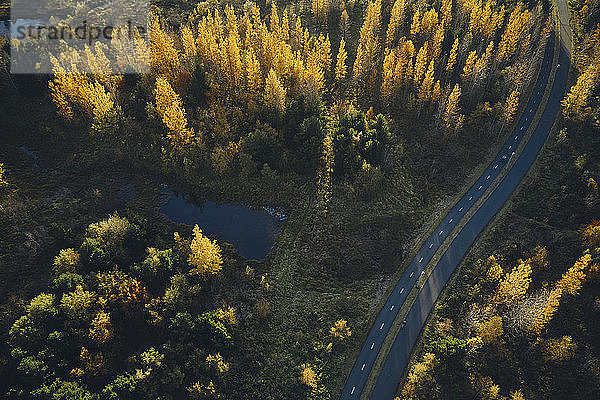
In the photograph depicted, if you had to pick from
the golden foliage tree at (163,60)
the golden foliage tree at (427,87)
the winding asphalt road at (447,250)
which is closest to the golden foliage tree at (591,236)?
the winding asphalt road at (447,250)

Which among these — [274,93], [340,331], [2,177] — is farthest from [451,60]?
[2,177]

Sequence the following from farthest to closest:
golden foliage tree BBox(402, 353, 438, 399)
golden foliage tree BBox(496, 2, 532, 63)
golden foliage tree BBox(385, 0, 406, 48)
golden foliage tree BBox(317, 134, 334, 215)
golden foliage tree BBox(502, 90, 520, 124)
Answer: golden foliage tree BBox(385, 0, 406, 48)
golden foliage tree BBox(496, 2, 532, 63)
golden foliage tree BBox(502, 90, 520, 124)
golden foliage tree BBox(317, 134, 334, 215)
golden foliage tree BBox(402, 353, 438, 399)

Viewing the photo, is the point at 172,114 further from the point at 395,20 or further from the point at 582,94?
the point at 582,94

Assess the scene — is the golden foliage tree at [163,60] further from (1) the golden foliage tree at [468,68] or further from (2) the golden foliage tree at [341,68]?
(1) the golden foliage tree at [468,68]

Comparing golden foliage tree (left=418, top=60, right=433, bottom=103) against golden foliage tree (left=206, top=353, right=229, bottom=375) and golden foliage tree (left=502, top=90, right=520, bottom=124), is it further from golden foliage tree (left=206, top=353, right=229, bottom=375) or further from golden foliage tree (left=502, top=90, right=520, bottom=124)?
golden foliage tree (left=206, top=353, right=229, bottom=375)

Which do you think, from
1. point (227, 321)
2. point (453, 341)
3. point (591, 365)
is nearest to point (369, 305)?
point (453, 341)

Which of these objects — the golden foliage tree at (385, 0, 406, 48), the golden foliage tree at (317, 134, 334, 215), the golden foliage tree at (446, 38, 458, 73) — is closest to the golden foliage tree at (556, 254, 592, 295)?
the golden foliage tree at (317, 134, 334, 215)

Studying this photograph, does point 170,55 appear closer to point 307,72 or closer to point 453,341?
point 307,72
